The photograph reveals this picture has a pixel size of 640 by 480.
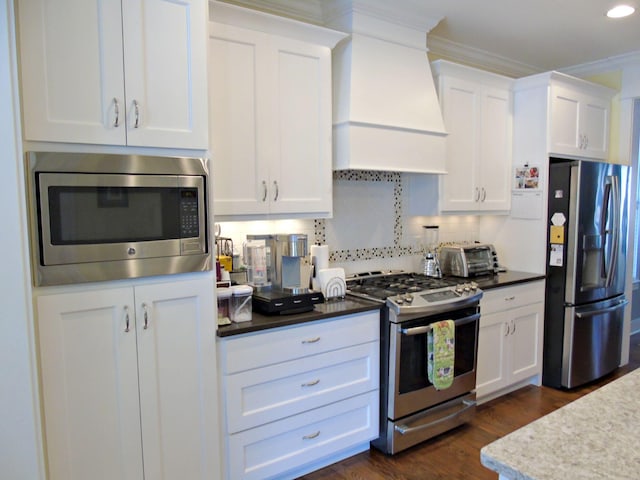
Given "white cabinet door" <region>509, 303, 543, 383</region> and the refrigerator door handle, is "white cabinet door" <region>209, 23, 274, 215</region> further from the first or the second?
the refrigerator door handle

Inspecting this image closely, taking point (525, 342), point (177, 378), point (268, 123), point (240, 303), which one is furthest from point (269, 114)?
point (525, 342)

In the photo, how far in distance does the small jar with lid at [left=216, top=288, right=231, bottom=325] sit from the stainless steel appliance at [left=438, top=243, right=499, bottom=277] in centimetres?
→ 194

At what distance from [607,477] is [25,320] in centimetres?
174

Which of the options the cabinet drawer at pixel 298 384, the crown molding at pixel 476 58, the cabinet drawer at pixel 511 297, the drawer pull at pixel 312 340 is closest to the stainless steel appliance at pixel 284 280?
the drawer pull at pixel 312 340

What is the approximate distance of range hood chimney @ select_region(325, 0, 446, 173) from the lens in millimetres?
2717

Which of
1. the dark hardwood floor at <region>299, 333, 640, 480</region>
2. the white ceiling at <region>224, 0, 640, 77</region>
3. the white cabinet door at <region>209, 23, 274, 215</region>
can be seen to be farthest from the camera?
the white ceiling at <region>224, 0, 640, 77</region>

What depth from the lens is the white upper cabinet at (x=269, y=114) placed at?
7.46 feet

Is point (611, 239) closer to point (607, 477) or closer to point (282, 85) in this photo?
point (282, 85)

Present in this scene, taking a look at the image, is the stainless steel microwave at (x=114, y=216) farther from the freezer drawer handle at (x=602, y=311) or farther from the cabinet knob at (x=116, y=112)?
the freezer drawer handle at (x=602, y=311)

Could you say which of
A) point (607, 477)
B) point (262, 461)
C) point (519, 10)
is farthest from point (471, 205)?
point (607, 477)

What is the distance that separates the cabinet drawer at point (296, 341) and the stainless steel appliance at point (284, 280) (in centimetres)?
12

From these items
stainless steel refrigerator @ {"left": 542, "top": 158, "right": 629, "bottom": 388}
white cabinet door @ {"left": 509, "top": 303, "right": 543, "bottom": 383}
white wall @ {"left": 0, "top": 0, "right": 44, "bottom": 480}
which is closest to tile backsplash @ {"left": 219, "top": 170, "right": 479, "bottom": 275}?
white cabinet door @ {"left": 509, "top": 303, "right": 543, "bottom": 383}

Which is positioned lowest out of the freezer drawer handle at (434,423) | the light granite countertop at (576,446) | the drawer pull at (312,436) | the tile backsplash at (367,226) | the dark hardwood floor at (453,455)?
the dark hardwood floor at (453,455)

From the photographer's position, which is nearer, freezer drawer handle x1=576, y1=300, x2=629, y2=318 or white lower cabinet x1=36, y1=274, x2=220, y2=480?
white lower cabinet x1=36, y1=274, x2=220, y2=480
